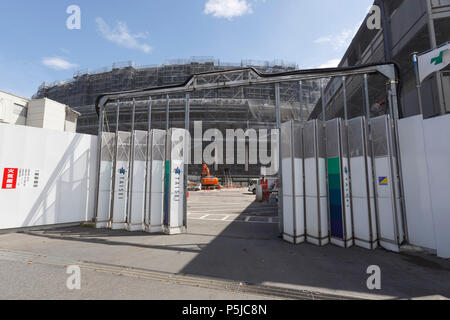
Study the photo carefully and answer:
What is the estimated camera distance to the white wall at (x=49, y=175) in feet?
29.7

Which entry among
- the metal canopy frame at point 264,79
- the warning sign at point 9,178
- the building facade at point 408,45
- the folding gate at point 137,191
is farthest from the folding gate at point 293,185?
the warning sign at point 9,178

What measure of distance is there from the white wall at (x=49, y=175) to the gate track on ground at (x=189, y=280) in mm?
4071

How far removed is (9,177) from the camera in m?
9.00

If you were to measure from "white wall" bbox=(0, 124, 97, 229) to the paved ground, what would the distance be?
1.29 meters

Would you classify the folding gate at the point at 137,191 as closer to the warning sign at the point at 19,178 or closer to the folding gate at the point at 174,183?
the folding gate at the point at 174,183

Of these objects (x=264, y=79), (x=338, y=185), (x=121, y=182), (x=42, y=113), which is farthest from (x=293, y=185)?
(x=42, y=113)

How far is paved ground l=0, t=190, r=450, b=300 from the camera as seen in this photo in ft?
13.4

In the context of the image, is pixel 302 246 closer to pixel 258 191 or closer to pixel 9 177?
pixel 9 177

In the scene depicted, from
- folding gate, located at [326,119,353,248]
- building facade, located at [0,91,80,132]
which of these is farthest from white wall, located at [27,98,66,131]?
folding gate, located at [326,119,353,248]

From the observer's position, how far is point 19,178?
363 inches

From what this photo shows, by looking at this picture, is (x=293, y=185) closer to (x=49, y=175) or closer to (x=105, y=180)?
(x=105, y=180)

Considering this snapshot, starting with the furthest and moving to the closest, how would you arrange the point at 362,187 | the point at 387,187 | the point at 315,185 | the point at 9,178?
the point at 9,178
the point at 315,185
the point at 362,187
the point at 387,187

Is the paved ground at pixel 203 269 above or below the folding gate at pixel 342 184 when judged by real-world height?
below

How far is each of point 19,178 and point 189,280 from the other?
30.0 ft
